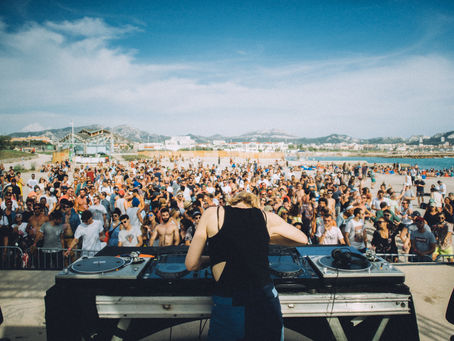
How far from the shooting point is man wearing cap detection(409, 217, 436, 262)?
5.21 metres

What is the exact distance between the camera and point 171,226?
5316 mm

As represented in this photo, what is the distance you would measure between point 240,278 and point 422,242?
17.1ft

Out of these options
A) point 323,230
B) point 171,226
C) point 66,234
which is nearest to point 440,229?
point 323,230

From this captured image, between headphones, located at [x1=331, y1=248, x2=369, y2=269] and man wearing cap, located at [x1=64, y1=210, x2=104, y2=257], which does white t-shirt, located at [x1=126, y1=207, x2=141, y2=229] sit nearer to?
man wearing cap, located at [x1=64, y1=210, x2=104, y2=257]

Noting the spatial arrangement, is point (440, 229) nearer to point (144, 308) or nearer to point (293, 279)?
point (293, 279)

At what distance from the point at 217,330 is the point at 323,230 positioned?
4439 millimetres

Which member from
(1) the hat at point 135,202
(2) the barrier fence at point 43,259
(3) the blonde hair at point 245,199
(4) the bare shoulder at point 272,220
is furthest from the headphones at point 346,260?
(1) the hat at point 135,202

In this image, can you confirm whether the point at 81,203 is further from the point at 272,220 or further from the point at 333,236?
the point at 272,220

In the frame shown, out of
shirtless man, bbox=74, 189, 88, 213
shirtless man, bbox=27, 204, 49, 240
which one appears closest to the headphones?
shirtless man, bbox=27, 204, 49, 240

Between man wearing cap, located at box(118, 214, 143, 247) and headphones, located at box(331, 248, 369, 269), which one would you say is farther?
man wearing cap, located at box(118, 214, 143, 247)

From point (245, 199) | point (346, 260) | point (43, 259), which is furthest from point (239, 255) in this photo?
point (43, 259)

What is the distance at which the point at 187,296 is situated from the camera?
208 centimetres

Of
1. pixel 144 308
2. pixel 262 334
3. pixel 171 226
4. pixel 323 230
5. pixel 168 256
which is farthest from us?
pixel 323 230

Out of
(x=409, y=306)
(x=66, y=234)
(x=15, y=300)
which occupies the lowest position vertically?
(x=15, y=300)
